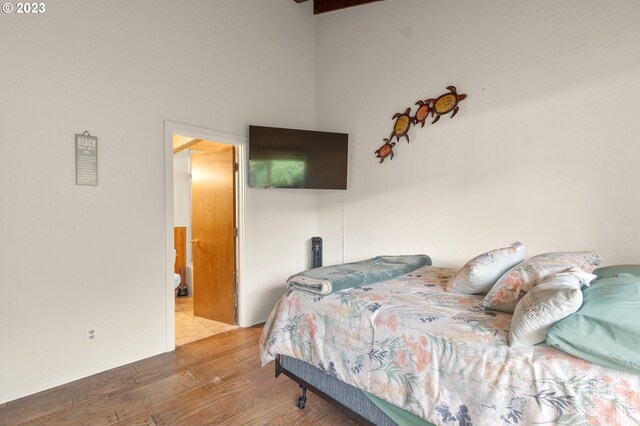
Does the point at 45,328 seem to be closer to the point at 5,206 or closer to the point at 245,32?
the point at 5,206

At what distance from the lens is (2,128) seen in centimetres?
207

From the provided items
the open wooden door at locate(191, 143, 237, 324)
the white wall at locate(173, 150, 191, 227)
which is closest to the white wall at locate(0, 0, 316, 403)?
the open wooden door at locate(191, 143, 237, 324)

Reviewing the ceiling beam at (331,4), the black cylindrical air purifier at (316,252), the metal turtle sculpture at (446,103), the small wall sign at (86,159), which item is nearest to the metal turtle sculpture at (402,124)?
the metal turtle sculpture at (446,103)

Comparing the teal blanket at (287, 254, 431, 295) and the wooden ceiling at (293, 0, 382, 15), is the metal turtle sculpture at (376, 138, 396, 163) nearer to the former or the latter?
the teal blanket at (287, 254, 431, 295)

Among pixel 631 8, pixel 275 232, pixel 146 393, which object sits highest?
pixel 631 8

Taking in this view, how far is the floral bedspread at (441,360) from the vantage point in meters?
1.02

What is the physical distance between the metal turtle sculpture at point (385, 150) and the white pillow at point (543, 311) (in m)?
2.36

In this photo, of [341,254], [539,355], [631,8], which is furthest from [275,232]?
[631,8]

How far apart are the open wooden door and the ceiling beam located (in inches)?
79.6

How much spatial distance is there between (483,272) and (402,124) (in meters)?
1.95

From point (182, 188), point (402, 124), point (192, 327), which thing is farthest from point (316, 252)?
point (182, 188)

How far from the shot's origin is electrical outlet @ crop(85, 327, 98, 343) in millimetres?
2418

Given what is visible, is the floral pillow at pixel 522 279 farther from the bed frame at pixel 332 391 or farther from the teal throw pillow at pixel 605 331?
the bed frame at pixel 332 391

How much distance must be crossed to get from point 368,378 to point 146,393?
1638 millimetres
